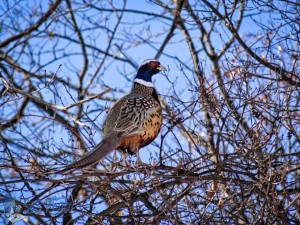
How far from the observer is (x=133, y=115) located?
7230 millimetres

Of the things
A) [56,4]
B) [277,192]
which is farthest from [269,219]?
[56,4]

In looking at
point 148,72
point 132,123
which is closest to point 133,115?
point 132,123

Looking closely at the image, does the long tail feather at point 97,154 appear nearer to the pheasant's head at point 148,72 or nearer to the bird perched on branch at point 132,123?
the bird perched on branch at point 132,123

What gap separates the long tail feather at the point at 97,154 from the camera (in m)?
5.68

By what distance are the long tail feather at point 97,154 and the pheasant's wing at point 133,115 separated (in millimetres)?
284

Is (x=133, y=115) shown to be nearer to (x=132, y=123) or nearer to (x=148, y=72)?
(x=132, y=123)

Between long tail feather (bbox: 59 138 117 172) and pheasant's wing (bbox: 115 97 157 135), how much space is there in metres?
0.28

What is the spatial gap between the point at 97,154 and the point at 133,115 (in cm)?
111

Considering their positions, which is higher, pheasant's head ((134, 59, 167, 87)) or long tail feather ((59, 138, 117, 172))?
pheasant's head ((134, 59, 167, 87))

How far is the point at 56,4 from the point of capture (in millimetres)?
11180

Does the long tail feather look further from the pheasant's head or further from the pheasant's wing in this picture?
the pheasant's head

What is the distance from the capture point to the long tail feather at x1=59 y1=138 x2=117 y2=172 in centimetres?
568

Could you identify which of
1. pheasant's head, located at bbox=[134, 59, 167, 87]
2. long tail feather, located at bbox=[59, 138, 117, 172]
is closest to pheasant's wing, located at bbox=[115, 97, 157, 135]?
long tail feather, located at bbox=[59, 138, 117, 172]

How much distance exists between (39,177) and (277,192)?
2.22 m
